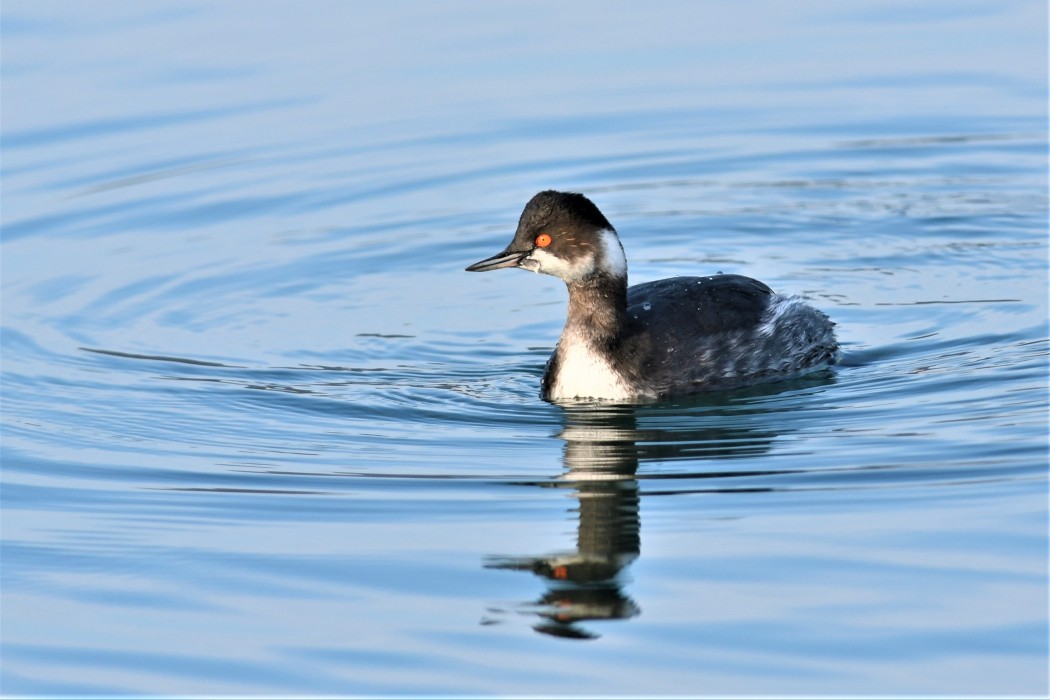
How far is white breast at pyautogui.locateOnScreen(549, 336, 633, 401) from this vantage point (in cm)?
1144

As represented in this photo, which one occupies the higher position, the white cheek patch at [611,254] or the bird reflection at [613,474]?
the white cheek patch at [611,254]

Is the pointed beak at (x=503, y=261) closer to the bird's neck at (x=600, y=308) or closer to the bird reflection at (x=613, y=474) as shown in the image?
the bird's neck at (x=600, y=308)

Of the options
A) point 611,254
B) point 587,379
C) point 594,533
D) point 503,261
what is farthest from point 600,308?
point 594,533

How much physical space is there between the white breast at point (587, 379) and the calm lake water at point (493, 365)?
17 centimetres

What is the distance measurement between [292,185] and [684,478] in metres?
7.85

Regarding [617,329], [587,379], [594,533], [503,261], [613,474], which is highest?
[503,261]

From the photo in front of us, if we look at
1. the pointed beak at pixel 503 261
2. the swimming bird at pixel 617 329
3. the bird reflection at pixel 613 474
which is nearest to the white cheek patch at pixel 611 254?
the swimming bird at pixel 617 329

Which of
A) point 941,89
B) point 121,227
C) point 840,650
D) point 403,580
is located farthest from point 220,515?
point 941,89

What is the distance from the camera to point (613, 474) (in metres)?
10.0

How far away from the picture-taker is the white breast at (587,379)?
1144cm

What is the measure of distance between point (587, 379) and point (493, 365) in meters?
1.17

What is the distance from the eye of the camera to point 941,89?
1889cm

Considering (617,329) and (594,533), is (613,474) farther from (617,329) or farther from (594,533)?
(617,329)

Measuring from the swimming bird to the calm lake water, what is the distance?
0.29 m
